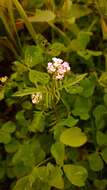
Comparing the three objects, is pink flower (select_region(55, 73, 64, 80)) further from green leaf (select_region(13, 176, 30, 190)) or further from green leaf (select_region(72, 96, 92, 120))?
green leaf (select_region(13, 176, 30, 190))

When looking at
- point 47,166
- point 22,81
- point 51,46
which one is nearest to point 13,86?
point 22,81

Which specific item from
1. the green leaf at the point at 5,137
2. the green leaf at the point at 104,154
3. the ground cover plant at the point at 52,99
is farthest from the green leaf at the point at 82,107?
the green leaf at the point at 5,137

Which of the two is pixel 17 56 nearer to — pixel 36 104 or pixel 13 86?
pixel 13 86

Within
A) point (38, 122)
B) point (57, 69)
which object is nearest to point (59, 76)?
point (57, 69)

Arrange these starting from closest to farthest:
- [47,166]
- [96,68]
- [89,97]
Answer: [47,166] < [89,97] < [96,68]

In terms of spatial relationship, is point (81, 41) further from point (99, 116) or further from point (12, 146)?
point (12, 146)

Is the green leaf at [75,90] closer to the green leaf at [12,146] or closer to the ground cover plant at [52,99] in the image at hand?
the ground cover plant at [52,99]

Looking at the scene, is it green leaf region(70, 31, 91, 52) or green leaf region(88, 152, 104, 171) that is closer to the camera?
green leaf region(88, 152, 104, 171)

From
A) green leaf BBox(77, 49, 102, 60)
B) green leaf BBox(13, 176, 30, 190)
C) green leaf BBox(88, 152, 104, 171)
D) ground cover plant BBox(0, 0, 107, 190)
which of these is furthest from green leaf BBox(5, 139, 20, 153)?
green leaf BBox(77, 49, 102, 60)
